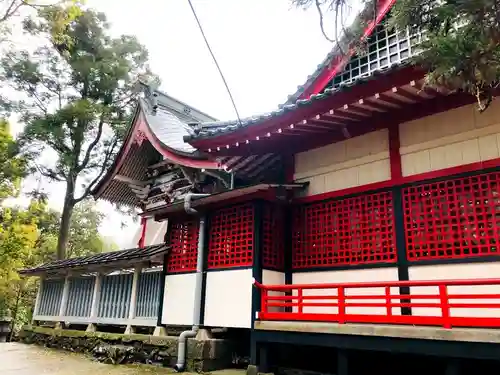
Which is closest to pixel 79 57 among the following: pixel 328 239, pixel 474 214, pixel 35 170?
pixel 35 170

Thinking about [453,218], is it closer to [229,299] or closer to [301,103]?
[301,103]

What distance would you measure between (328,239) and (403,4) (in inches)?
176

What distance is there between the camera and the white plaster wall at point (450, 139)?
6090 mm

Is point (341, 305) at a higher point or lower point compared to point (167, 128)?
lower

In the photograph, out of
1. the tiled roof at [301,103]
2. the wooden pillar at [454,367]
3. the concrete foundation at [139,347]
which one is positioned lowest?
the concrete foundation at [139,347]

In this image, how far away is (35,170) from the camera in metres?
19.1

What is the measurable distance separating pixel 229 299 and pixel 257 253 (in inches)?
39.3

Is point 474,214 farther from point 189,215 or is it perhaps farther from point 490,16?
point 189,215

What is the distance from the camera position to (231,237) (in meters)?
8.05

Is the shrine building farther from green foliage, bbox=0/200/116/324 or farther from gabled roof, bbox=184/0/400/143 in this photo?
green foliage, bbox=0/200/116/324

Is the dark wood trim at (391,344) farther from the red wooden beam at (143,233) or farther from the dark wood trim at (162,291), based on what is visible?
the red wooden beam at (143,233)

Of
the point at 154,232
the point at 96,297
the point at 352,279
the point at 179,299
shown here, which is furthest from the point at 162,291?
the point at 154,232

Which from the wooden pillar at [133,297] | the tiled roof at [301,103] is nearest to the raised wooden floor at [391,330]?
the tiled roof at [301,103]

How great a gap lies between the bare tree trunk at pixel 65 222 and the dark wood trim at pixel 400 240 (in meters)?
15.7
